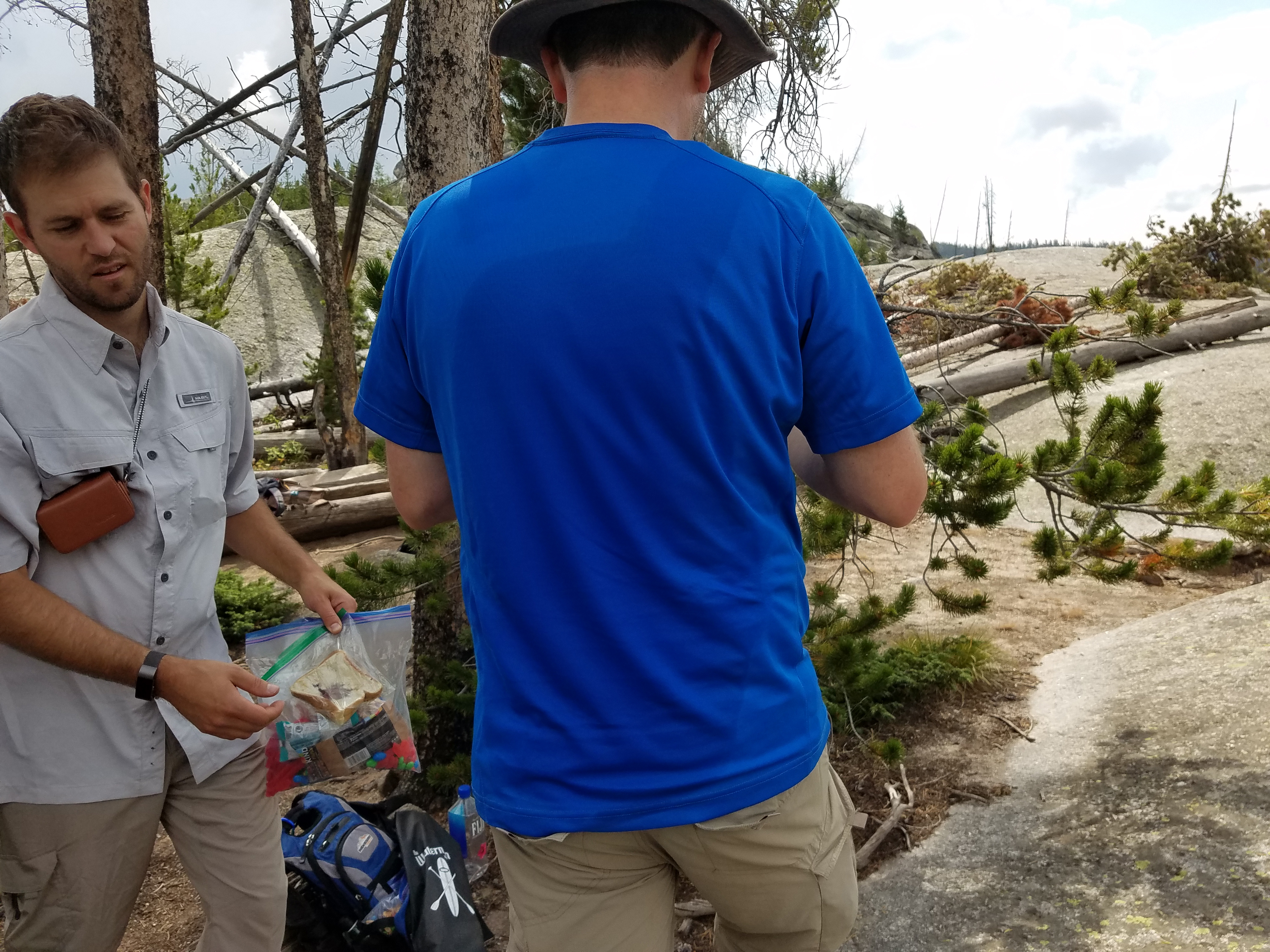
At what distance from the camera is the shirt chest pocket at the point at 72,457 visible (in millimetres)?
2107

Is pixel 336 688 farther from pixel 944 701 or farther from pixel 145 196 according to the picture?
pixel 944 701

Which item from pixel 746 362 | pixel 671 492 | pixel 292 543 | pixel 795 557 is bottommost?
pixel 292 543

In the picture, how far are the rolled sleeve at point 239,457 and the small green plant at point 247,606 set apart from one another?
526 cm

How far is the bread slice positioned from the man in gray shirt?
15 cm

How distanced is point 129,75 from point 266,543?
473 centimetres

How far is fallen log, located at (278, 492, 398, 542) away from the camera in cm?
901

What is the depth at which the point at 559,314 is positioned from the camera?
133 centimetres

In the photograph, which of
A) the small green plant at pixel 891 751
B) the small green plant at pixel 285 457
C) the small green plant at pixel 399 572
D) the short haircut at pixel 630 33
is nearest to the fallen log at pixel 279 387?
the small green plant at pixel 285 457

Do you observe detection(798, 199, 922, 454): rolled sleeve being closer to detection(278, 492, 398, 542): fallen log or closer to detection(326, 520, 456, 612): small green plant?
detection(326, 520, 456, 612): small green plant

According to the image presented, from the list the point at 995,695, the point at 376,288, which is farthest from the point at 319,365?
the point at 995,695

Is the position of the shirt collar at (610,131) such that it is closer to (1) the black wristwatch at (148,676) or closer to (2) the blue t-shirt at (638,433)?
(2) the blue t-shirt at (638,433)

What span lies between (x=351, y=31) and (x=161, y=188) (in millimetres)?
6726

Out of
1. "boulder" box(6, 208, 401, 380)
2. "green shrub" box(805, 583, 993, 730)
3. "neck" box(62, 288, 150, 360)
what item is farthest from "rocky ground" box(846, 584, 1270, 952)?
"boulder" box(6, 208, 401, 380)

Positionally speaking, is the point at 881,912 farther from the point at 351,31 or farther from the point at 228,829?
the point at 351,31
